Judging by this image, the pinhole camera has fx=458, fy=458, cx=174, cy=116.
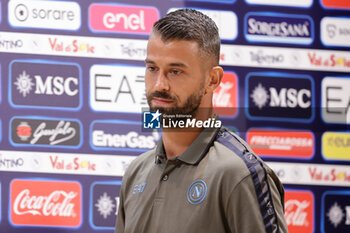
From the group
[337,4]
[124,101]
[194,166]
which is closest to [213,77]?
[194,166]

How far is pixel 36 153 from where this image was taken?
2189 millimetres

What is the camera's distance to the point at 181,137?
1.15 meters

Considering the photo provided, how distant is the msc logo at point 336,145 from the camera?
2.41 meters

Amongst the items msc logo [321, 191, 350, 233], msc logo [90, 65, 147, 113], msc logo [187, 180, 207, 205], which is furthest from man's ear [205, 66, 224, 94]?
msc logo [321, 191, 350, 233]

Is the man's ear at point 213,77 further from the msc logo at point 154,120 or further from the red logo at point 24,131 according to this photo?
the red logo at point 24,131

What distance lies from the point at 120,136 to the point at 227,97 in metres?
0.58

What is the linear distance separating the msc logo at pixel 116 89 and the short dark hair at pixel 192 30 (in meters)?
1.14

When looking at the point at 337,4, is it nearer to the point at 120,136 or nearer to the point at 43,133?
the point at 120,136

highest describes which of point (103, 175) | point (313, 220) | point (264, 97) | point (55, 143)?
point (264, 97)

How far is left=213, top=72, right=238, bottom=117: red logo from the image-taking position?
233 cm

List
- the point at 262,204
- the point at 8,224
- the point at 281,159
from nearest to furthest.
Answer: the point at 262,204 → the point at 8,224 → the point at 281,159

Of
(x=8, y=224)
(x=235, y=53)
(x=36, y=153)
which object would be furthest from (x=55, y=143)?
(x=235, y=53)

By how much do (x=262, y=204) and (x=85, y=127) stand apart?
4.58ft

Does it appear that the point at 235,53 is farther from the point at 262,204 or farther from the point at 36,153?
the point at 262,204
